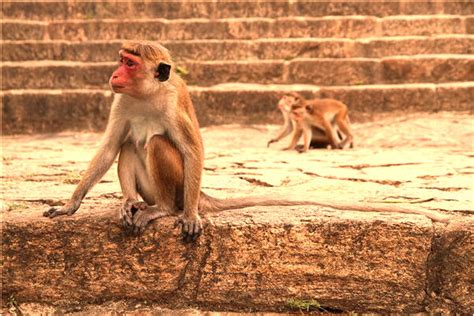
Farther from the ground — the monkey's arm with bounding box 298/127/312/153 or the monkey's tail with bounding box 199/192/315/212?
the monkey's tail with bounding box 199/192/315/212

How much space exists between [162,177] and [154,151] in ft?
0.44

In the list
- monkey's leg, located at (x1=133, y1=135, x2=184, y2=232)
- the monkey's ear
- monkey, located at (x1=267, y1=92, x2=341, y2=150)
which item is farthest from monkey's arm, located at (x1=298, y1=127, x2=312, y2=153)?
the monkey's ear

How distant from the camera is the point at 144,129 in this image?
331 cm

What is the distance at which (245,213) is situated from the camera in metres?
3.26

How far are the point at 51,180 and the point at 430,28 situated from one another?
708 centimetres

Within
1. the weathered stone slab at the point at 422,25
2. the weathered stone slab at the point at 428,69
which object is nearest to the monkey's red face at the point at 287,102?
the weathered stone slab at the point at 428,69

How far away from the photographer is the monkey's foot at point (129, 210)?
10.3 feet

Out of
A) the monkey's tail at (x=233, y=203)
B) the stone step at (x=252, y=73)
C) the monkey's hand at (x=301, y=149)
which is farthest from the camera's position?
the stone step at (x=252, y=73)

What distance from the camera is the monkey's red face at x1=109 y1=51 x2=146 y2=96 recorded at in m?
3.07

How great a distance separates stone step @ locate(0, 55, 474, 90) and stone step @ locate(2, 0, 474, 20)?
153cm

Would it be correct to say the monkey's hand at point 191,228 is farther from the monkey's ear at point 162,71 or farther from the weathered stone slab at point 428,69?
the weathered stone slab at point 428,69

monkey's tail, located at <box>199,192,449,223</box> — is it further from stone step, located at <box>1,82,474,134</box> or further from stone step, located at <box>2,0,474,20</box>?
stone step, located at <box>2,0,474,20</box>

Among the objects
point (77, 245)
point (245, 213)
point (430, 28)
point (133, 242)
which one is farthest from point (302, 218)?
point (430, 28)

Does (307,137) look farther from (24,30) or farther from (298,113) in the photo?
(24,30)
